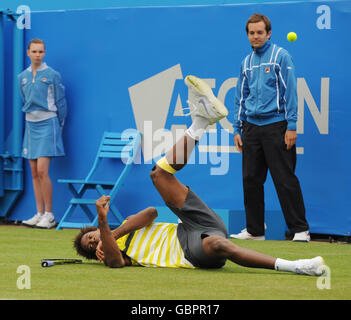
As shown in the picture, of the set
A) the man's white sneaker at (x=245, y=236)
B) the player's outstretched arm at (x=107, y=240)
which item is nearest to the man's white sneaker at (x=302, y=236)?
the man's white sneaker at (x=245, y=236)

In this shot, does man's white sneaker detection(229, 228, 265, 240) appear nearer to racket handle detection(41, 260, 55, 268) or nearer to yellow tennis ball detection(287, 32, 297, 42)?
yellow tennis ball detection(287, 32, 297, 42)

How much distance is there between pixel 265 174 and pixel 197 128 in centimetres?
250

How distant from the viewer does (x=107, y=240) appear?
5273mm

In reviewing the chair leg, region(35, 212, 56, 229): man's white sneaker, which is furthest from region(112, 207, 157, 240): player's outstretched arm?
region(35, 212, 56, 229): man's white sneaker

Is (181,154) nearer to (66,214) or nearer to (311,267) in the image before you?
(311,267)

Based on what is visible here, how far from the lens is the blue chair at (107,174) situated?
884 cm

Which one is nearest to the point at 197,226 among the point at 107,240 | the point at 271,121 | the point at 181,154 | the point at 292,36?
the point at 181,154

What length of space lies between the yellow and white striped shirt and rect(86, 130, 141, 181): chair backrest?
10.9 feet

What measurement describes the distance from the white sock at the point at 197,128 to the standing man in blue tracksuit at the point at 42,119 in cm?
398

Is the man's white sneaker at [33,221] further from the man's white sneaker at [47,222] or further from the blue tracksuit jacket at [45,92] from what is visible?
the blue tracksuit jacket at [45,92]
